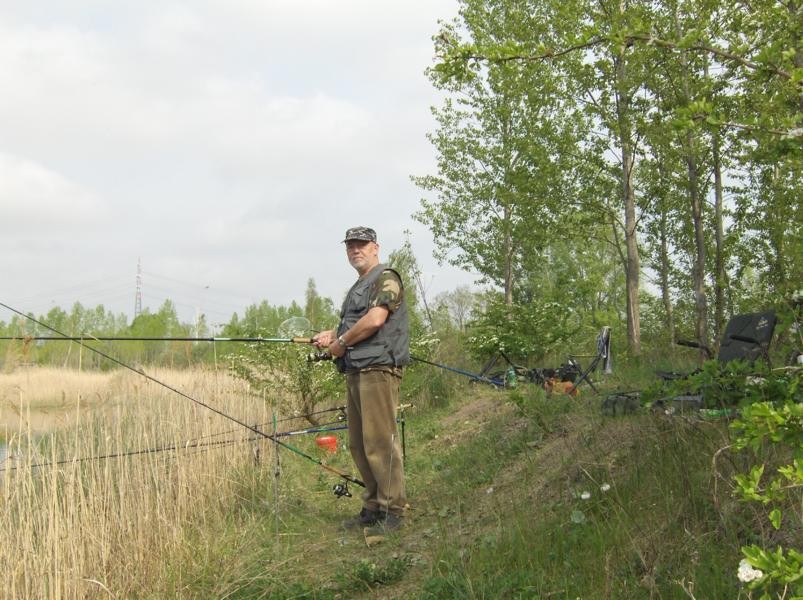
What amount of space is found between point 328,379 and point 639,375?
4255 millimetres

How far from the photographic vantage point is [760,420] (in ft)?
6.12

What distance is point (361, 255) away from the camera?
5.00 metres

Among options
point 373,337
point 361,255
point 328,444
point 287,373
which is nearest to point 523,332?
point 287,373

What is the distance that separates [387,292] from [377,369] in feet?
1.69

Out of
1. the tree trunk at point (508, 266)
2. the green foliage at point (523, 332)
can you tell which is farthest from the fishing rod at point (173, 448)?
the tree trunk at point (508, 266)

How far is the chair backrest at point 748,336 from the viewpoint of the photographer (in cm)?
571

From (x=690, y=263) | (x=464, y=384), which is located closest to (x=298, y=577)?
(x=464, y=384)

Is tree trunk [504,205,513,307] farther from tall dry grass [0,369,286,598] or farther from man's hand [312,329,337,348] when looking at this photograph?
man's hand [312,329,337,348]

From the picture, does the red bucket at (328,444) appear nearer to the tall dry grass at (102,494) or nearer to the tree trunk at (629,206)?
the tall dry grass at (102,494)

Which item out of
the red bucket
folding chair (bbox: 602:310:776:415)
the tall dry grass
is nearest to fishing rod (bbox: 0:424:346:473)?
the tall dry grass

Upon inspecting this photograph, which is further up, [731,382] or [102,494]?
[731,382]

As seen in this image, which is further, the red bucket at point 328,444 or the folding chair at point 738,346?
the red bucket at point 328,444

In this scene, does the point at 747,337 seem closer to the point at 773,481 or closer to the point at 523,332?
the point at 773,481

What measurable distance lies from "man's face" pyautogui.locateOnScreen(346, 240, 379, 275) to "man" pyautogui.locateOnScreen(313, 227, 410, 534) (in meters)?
0.01
